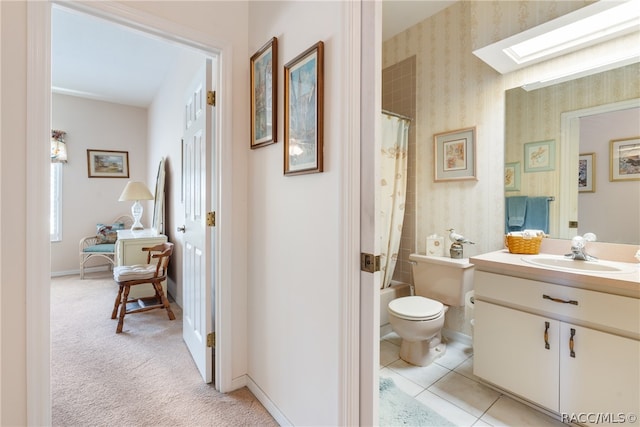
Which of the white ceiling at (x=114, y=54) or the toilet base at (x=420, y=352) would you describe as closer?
the toilet base at (x=420, y=352)

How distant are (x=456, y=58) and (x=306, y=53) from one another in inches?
68.0

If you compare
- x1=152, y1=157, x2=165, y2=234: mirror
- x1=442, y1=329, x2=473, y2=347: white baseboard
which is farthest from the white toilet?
x1=152, y1=157, x2=165, y2=234: mirror

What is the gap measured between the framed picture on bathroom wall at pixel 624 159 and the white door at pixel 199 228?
92.8 inches

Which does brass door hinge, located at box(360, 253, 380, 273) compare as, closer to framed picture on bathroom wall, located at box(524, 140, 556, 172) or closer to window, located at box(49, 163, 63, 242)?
framed picture on bathroom wall, located at box(524, 140, 556, 172)

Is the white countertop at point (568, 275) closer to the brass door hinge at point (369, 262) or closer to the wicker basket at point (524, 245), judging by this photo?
the wicker basket at point (524, 245)

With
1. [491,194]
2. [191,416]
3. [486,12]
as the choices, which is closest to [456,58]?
[486,12]

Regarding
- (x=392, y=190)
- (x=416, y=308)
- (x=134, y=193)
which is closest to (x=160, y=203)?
(x=134, y=193)

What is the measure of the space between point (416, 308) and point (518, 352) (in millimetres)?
628

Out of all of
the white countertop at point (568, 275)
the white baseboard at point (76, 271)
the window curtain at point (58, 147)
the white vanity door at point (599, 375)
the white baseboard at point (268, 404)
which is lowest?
the white baseboard at point (268, 404)

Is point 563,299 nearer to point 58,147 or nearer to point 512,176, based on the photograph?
point 512,176

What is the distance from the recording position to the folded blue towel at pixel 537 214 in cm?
196

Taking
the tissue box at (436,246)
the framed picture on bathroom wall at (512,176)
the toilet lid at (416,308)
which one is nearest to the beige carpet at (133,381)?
the toilet lid at (416,308)

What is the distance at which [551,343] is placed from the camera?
151 centimetres

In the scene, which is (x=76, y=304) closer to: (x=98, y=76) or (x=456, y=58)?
(x=98, y=76)
